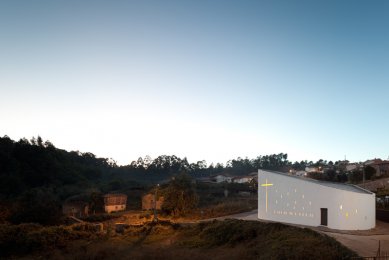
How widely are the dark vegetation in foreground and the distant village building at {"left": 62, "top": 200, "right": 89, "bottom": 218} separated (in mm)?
13754

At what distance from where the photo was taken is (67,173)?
7612 cm

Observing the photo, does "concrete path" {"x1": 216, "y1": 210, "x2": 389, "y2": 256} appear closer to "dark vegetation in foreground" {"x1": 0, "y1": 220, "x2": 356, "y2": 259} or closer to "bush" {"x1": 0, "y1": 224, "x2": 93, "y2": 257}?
"dark vegetation in foreground" {"x1": 0, "y1": 220, "x2": 356, "y2": 259}

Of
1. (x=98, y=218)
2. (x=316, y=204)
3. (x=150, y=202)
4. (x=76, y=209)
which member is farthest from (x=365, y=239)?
(x=76, y=209)

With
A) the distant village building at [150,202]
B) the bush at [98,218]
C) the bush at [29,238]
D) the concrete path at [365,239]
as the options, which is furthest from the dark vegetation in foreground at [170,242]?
the distant village building at [150,202]

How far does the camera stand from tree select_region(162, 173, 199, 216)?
38.9 meters

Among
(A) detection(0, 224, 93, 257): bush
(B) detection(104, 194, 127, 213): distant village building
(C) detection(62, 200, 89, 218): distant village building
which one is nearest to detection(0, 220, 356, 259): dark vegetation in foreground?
(A) detection(0, 224, 93, 257): bush

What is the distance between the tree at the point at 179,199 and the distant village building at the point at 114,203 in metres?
11.5

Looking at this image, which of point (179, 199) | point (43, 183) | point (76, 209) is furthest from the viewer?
point (43, 183)

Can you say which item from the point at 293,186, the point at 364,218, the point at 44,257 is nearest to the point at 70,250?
the point at 44,257

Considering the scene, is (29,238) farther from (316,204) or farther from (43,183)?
(43,183)

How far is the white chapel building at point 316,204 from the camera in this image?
2606 cm

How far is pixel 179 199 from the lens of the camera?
38.9m

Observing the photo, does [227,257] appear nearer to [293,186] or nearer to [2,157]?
[293,186]

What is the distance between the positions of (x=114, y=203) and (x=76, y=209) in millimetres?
5137
